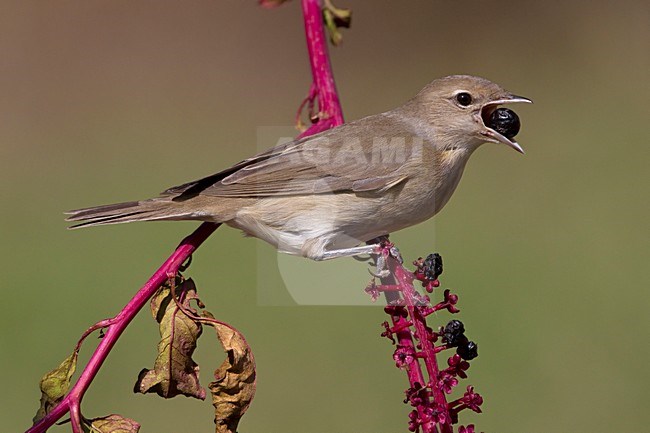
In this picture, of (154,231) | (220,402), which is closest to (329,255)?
(220,402)

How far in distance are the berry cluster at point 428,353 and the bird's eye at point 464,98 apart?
112cm

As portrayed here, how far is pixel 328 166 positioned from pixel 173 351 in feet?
4.22

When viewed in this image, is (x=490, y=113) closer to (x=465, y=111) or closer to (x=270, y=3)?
(x=465, y=111)

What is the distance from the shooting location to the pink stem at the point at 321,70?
3121 millimetres

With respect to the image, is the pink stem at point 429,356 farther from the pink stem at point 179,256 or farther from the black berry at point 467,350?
the pink stem at point 179,256

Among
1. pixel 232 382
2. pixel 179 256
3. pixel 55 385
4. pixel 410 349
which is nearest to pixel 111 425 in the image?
pixel 55 385

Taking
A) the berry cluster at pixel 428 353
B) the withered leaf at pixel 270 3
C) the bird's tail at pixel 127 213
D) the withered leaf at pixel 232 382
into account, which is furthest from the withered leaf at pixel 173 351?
the withered leaf at pixel 270 3

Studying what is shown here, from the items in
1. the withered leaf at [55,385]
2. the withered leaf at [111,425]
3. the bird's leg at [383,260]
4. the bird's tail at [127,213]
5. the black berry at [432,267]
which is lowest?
the withered leaf at [111,425]

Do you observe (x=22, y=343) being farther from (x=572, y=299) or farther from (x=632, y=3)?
(x=632, y=3)

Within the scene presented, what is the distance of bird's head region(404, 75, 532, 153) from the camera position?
3.38m

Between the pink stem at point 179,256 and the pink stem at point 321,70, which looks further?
the pink stem at point 321,70

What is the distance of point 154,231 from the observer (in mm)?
7934

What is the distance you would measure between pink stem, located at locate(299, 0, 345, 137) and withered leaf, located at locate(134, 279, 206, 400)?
792 mm

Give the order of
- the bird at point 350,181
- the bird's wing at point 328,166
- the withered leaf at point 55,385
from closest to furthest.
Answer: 1. the withered leaf at point 55,385
2. the bird at point 350,181
3. the bird's wing at point 328,166
